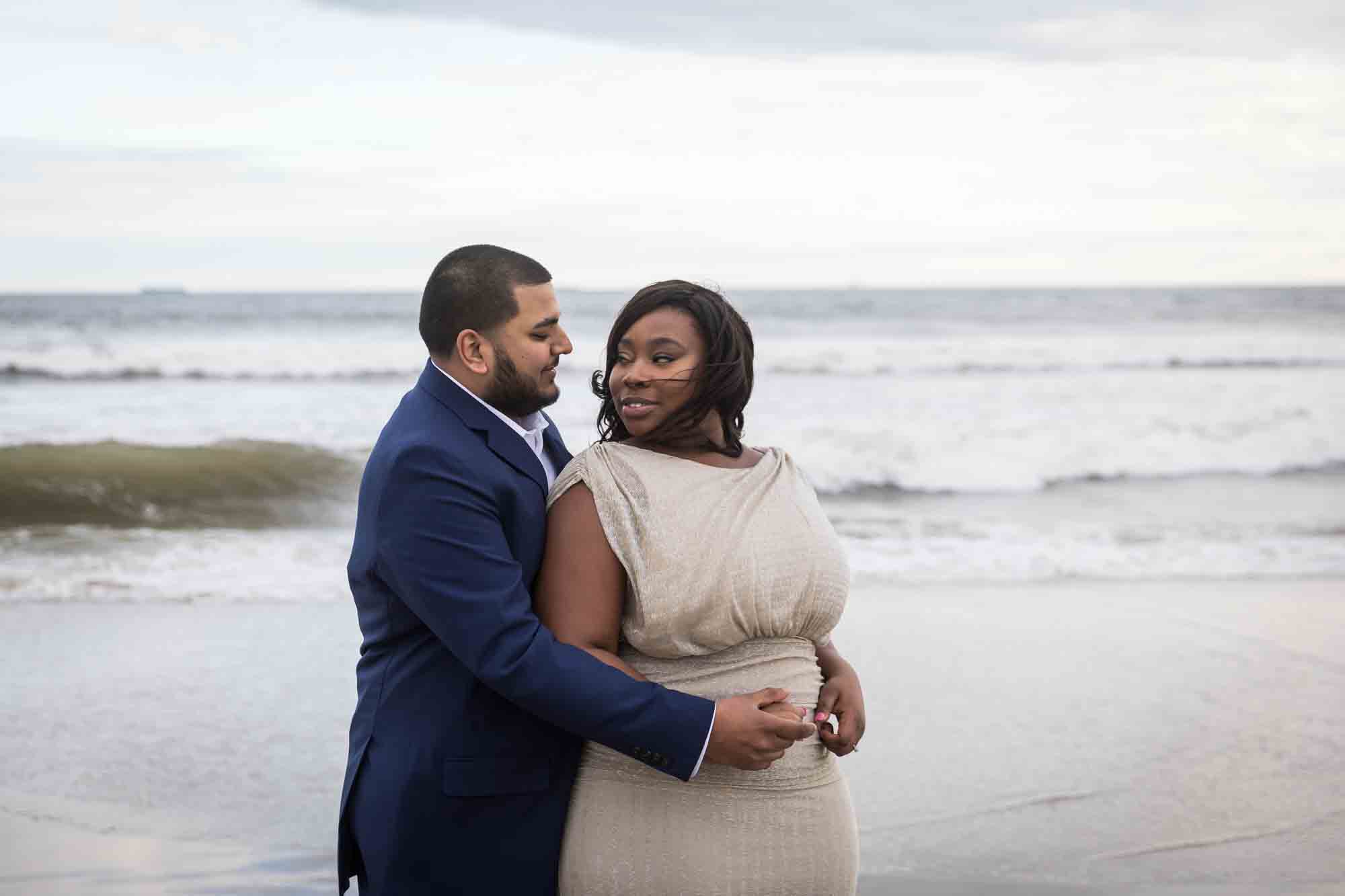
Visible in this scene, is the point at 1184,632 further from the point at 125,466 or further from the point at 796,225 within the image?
the point at 796,225

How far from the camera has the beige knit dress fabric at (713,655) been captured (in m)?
2.11

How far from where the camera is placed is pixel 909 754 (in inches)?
187

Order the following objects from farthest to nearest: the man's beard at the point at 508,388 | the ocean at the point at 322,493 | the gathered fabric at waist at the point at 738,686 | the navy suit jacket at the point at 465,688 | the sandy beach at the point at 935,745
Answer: the ocean at the point at 322,493 → the sandy beach at the point at 935,745 → the man's beard at the point at 508,388 → the gathered fabric at waist at the point at 738,686 → the navy suit jacket at the point at 465,688

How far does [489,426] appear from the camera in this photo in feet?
7.52

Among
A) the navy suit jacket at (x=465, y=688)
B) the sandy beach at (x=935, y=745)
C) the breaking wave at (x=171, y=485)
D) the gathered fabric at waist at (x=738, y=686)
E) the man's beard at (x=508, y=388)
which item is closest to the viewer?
the navy suit jacket at (x=465, y=688)

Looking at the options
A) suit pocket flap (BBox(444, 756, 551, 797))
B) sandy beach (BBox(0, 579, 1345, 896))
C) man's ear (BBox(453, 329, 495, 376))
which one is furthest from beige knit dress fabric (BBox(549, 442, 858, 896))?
sandy beach (BBox(0, 579, 1345, 896))

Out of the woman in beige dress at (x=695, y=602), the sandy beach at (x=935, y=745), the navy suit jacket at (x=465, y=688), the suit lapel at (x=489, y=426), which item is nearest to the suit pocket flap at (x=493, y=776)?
the navy suit jacket at (x=465, y=688)

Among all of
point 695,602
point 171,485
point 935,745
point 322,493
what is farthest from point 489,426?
point 171,485

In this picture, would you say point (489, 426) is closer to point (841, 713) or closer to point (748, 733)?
point (748, 733)

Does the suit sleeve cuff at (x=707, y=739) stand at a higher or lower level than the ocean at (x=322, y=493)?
higher

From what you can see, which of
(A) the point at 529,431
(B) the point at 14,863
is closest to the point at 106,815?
(B) the point at 14,863

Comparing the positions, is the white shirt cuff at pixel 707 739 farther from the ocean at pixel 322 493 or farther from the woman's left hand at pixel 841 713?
the ocean at pixel 322 493

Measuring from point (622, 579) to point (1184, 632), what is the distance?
197 inches

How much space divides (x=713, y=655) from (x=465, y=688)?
17.3 inches
